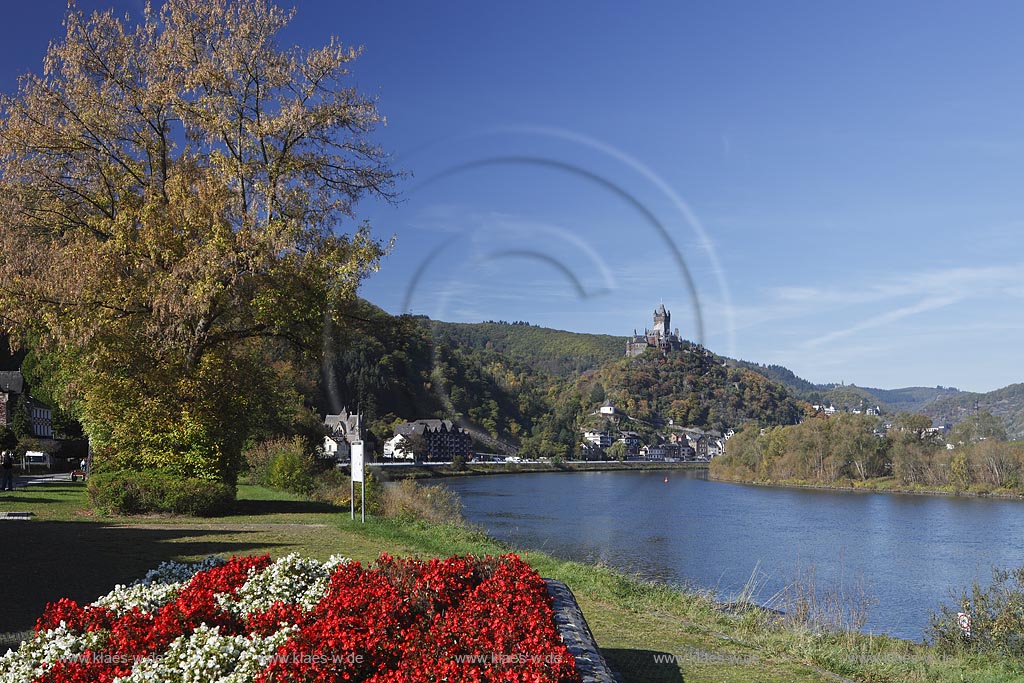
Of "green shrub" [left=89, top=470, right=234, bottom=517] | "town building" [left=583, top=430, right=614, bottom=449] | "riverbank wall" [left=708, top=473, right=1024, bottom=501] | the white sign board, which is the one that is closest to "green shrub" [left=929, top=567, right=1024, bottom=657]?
the white sign board

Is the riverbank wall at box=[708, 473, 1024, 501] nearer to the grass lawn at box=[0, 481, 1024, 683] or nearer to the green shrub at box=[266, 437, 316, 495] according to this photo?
the green shrub at box=[266, 437, 316, 495]

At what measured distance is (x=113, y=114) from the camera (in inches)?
824

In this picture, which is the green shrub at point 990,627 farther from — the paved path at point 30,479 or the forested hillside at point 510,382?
the paved path at point 30,479

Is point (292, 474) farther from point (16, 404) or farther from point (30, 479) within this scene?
point (16, 404)

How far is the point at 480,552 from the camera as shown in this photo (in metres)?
15.0

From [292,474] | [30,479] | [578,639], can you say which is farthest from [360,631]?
[30,479]

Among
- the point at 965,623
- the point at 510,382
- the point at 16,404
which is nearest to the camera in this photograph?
the point at 965,623

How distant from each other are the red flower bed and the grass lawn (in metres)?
1.96

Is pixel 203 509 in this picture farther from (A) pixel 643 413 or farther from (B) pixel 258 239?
→ (A) pixel 643 413

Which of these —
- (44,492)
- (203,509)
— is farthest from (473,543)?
(44,492)

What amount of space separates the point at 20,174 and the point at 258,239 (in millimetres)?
6570

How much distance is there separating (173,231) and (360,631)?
16.6m

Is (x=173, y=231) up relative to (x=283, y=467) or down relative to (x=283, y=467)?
up

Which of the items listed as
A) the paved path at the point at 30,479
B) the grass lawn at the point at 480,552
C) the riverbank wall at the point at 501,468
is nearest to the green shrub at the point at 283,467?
the paved path at the point at 30,479
